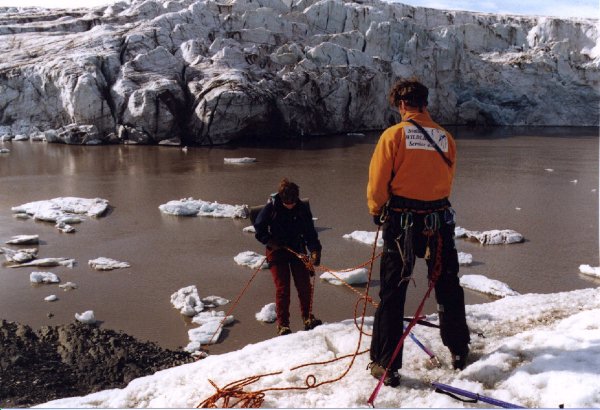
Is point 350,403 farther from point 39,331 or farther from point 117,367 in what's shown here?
point 39,331

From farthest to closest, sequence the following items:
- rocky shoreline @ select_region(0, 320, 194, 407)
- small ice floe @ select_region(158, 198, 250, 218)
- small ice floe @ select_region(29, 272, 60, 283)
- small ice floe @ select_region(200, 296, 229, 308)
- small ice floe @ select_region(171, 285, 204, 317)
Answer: small ice floe @ select_region(158, 198, 250, 218)
small ice floe @ select_region(29, 272, 60, 283)
small ice floe @ select_region(200, 296, 229, 308)
small ice floe @ select_region(171, 285, 204, 317)
rocky shoreline @ select_region(0, 320, 194, 407)

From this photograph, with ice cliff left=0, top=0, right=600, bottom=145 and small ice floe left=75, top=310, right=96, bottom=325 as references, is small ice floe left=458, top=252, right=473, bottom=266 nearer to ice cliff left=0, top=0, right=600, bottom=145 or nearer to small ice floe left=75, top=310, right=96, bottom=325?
small ice floe left=75, top=310, right=96, bottom=325

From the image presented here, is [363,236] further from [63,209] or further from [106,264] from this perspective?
[63,209]

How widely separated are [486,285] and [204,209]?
611 centimetres

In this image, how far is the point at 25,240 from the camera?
8711mm

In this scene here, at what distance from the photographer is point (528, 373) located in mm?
3414

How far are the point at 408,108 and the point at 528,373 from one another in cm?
192

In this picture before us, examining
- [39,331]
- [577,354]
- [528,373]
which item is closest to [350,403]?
[528,373]

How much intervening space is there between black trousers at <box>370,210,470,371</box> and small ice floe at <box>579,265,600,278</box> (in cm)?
443

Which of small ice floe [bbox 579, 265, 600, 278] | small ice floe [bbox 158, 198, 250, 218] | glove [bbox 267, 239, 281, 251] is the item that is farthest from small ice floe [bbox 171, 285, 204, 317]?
small ice floe [bbox 579, 265, 600, 278]

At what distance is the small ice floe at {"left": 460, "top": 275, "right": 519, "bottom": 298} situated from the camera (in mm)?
6441

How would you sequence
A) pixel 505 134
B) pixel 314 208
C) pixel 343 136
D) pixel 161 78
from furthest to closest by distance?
pixel 505 134, pixel 343 136, pixel 161 78, pixel 314 208

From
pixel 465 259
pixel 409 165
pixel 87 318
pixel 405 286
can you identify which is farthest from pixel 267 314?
pixel 465 259

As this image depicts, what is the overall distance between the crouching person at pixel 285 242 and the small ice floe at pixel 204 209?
18.1 ft
